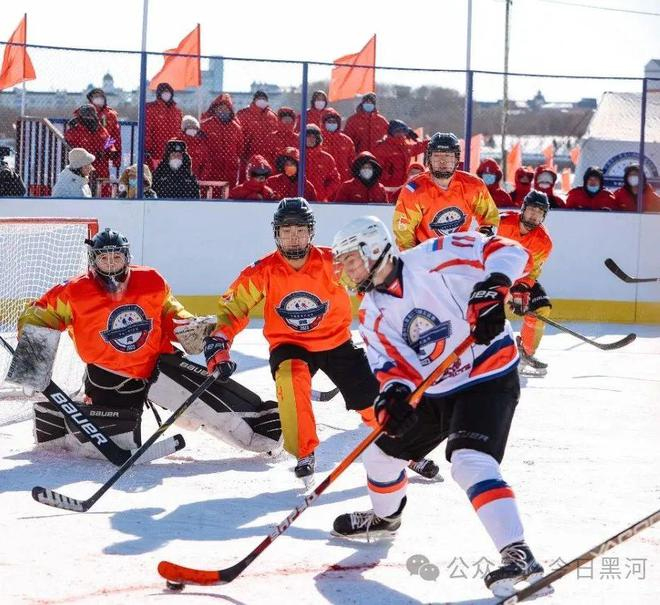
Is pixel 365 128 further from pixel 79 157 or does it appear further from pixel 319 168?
pixel 79 157

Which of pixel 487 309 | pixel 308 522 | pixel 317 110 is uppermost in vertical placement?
pixel 317 110

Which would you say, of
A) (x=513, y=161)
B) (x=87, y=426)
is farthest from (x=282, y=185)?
(x=513, y=161)

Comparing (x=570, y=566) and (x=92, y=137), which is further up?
(x=92, y=137)

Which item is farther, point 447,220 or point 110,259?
point 447,220

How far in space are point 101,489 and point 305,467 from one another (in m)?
0.75

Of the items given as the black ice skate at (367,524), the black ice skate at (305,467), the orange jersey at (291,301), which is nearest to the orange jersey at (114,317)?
the orange jersey at (291,301)

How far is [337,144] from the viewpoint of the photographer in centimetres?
962

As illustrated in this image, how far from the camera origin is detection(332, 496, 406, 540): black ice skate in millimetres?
3678

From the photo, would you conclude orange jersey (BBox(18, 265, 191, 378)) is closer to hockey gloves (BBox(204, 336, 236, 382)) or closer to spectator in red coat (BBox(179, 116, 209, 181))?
hockey gloves (BBox(204, 336, 236, 382))

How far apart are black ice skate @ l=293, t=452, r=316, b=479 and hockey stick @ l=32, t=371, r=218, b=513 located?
0.44 metres

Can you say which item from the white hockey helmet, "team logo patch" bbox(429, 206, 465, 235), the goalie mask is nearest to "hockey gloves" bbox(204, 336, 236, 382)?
the goalie mask

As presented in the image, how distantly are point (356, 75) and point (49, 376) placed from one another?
18.4 feet

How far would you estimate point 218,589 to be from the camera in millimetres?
3223

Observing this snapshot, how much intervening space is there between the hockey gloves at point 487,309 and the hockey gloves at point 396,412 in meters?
0.25
